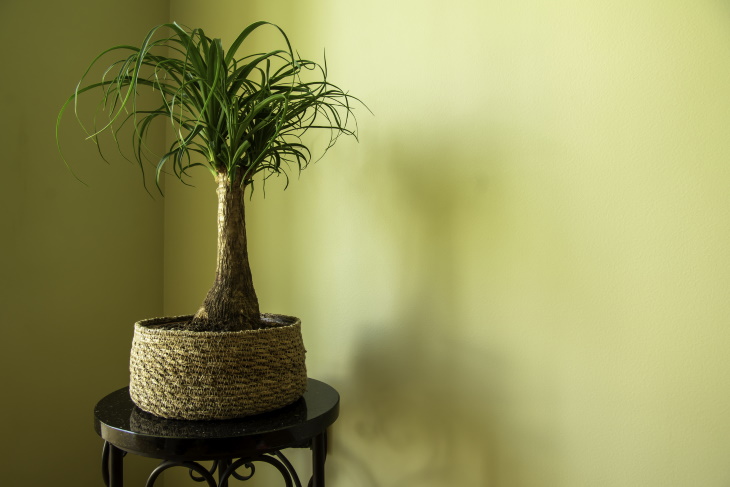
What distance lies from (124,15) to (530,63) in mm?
1067

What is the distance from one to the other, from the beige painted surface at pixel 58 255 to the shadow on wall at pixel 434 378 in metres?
0.67

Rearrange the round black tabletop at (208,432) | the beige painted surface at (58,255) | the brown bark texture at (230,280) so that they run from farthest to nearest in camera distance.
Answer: the beige painted surface at (58,255)
the brown bark texture at (230,280)
the round black tabletop at (208,432)

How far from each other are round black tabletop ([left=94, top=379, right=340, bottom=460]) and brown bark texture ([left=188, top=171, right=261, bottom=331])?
0.15m

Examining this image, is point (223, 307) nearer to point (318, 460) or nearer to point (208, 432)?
point (208, 432)

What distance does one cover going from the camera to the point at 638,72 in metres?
0.79

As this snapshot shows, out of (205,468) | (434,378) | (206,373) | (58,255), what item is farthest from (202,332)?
(58,255)

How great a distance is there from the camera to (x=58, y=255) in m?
1.21

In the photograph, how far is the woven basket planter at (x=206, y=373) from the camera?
74 cm

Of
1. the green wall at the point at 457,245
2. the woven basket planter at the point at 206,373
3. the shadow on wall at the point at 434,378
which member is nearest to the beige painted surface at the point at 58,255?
the green wall at the point at 457,245

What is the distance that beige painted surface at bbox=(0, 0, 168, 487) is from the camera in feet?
3.72

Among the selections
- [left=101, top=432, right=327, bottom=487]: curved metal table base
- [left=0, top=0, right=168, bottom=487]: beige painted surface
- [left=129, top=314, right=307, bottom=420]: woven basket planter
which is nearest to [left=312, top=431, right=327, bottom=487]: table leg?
[left=101, top=432, right=327, bottom=487]: curved metal table base

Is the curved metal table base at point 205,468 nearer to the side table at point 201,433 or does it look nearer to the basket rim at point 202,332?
the side table at point 201,433

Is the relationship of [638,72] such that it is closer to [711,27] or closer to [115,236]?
[711,27]

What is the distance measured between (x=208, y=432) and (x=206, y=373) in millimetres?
81
